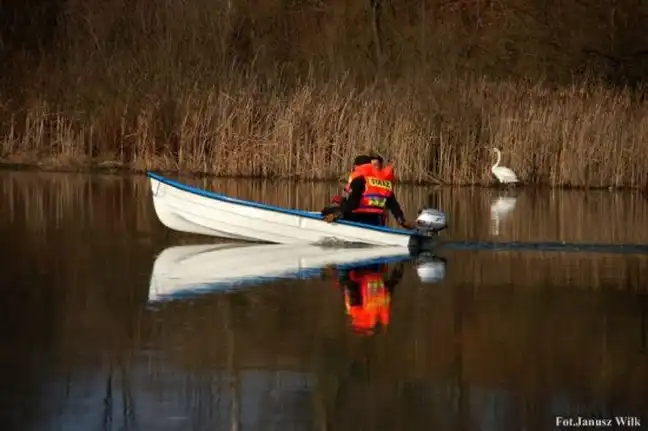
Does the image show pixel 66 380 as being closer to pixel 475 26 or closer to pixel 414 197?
pixel 414 197

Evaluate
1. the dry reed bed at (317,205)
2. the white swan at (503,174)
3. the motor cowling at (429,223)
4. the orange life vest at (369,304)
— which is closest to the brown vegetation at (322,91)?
the white swan at (503,174)

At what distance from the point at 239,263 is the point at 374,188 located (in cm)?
222

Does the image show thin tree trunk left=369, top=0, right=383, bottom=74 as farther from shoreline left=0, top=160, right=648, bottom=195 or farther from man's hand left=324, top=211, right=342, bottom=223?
man's hand left=324, top=211, right=342, bottom=223

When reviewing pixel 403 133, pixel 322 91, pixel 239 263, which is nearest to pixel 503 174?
pixel 403 133

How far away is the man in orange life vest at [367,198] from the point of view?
52.2ft

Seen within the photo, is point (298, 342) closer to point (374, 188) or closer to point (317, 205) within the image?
point (374, 188)

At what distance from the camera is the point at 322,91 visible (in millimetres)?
28375

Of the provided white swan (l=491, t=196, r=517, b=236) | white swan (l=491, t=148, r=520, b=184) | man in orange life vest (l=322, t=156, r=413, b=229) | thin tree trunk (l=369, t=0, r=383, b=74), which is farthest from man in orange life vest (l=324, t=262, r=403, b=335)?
thin tree trunk (l=369, t=0, r=383, b=74)

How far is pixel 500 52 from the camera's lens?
37344mm

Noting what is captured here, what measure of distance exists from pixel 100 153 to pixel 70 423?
74.0 feet

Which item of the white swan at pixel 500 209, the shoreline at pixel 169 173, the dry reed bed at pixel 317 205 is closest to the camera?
the dry reed bed at pixel 317 205

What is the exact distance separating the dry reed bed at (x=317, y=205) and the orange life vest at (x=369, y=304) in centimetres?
416

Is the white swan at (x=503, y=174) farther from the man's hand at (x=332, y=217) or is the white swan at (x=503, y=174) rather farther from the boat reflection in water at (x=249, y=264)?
the man's hand at (x=332, y=217)

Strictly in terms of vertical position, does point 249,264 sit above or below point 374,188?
below
